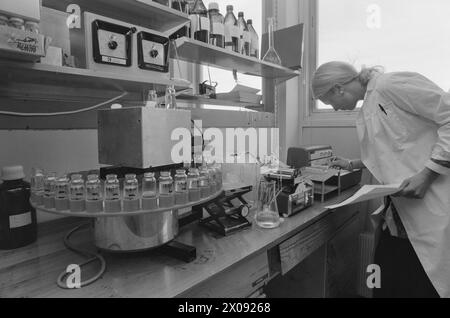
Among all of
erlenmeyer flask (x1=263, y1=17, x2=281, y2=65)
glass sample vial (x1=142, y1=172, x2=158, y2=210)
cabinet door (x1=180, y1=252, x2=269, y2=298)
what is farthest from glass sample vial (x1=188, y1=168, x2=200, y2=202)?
erlenmeyer flask (x1=263, y1=17, x2=281, y2=65)

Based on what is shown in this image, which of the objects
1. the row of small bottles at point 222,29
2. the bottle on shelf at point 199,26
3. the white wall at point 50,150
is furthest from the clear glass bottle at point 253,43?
the white wall at point 50,150

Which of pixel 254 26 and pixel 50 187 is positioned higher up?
pixel 254 26

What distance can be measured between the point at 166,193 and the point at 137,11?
0.73m

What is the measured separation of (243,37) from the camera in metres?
1.75

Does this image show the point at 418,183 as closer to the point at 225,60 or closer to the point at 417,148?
the point at 417,148

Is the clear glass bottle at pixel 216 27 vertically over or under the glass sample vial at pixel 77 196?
over

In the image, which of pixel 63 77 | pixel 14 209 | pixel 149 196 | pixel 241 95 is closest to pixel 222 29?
pixel 241 95

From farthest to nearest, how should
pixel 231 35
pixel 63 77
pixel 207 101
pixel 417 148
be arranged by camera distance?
pixel 207 101
pixel 231 35
pixel 417 148
pixel 63 77

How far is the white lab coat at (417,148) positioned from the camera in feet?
3.77

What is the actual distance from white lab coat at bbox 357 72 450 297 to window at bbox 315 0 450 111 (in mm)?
651

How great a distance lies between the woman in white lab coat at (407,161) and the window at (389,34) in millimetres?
493

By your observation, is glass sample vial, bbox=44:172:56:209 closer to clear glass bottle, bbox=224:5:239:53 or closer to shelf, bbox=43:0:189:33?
shelf, bbox=43:0:189:33

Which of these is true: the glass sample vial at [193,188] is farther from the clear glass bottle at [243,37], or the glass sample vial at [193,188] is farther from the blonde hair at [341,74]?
the clear glass bottle at [243,37]
